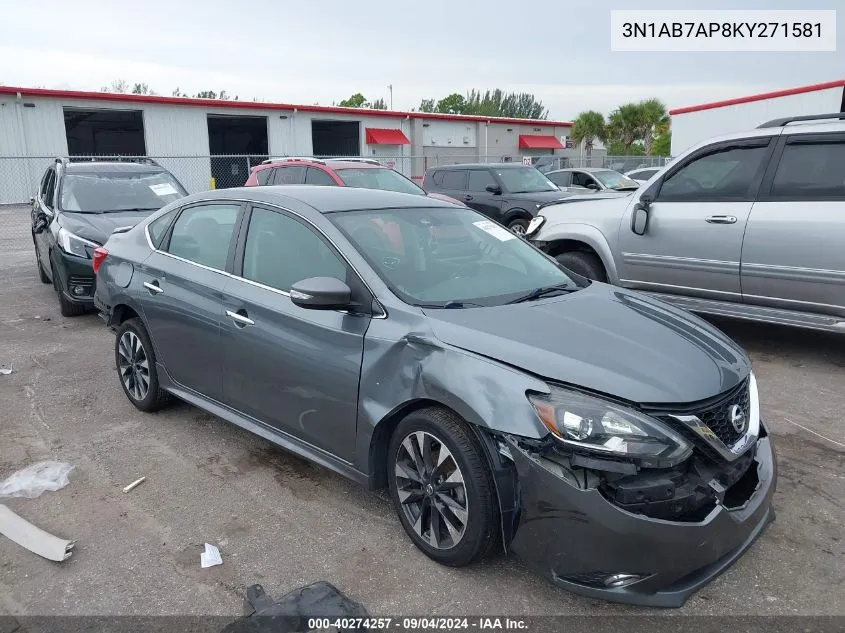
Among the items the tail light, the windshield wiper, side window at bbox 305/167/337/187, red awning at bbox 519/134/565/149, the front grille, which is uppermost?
red awning at bbox 519/134/565/149

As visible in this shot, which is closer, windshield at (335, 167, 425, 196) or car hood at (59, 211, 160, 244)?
car hood at (59, 211, 160, 244)

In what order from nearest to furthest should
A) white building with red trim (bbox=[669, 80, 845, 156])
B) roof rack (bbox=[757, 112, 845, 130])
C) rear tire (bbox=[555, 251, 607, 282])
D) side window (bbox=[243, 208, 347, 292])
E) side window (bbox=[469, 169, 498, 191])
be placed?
side window (bbox=[243, 208, 347, 292]), roof rack (bbox=[757, 112, 845, 130]), rear tire (bbox=[555, 251, 607, 282]), side window (bbox=[469, 169, 498, 191]), white building with red trim (bbox=[669, 80, 845, 156])

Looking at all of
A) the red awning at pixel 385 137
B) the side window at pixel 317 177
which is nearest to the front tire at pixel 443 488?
the side window at pixel 317 177

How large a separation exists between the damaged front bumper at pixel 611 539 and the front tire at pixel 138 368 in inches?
117

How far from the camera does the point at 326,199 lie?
3.84m

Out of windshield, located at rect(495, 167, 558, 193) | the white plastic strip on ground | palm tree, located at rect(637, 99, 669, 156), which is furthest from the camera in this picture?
palm tree, located at rect(637, 99, 669, 156)

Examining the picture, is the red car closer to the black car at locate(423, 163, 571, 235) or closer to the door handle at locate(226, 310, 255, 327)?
the black car at locate(423, 163, 571, 235)

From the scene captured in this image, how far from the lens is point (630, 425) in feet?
8.15

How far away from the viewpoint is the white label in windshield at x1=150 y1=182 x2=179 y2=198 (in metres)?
8.77

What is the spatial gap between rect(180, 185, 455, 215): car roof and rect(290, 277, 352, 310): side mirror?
62 cm

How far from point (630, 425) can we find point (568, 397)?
24 cm

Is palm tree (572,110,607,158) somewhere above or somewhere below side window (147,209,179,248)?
above

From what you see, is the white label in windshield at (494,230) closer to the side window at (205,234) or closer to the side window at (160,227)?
the side window at (205,234)

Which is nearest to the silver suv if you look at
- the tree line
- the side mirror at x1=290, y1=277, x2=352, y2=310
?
the side mirror at x1=290, y1=277, x2=352, y2=310
